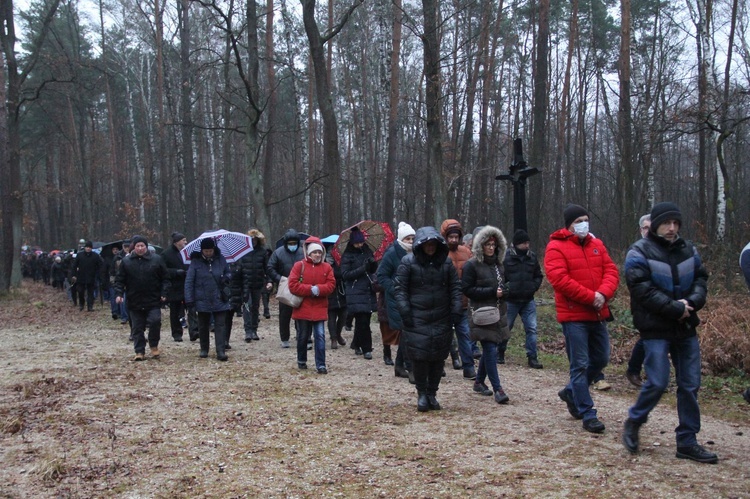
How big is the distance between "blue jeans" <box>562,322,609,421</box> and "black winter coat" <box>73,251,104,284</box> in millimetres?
15595

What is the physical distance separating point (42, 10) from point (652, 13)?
3002cm

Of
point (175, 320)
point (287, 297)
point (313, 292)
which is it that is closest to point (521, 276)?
point (313, 292)

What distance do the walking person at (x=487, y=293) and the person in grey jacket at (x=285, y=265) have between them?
486 cm

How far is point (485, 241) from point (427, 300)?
1456mm

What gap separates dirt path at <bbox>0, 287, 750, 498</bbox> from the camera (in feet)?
16.5

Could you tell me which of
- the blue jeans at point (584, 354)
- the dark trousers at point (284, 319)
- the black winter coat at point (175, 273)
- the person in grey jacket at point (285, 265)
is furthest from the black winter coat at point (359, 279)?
the blue jeans at point (584, 354)

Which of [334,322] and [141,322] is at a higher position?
Answer: [141,322]

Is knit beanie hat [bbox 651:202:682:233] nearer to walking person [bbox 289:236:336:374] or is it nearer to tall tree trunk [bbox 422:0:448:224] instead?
walking person [bbox 289:236:336:374]

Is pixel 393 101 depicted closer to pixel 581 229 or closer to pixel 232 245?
pixel 232 245

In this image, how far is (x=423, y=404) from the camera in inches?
287

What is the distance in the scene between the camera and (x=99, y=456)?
19.3ft

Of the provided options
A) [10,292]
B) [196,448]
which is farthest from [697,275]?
[10,292]

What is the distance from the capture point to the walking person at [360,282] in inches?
418

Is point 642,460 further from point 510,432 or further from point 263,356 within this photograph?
point 263,356
